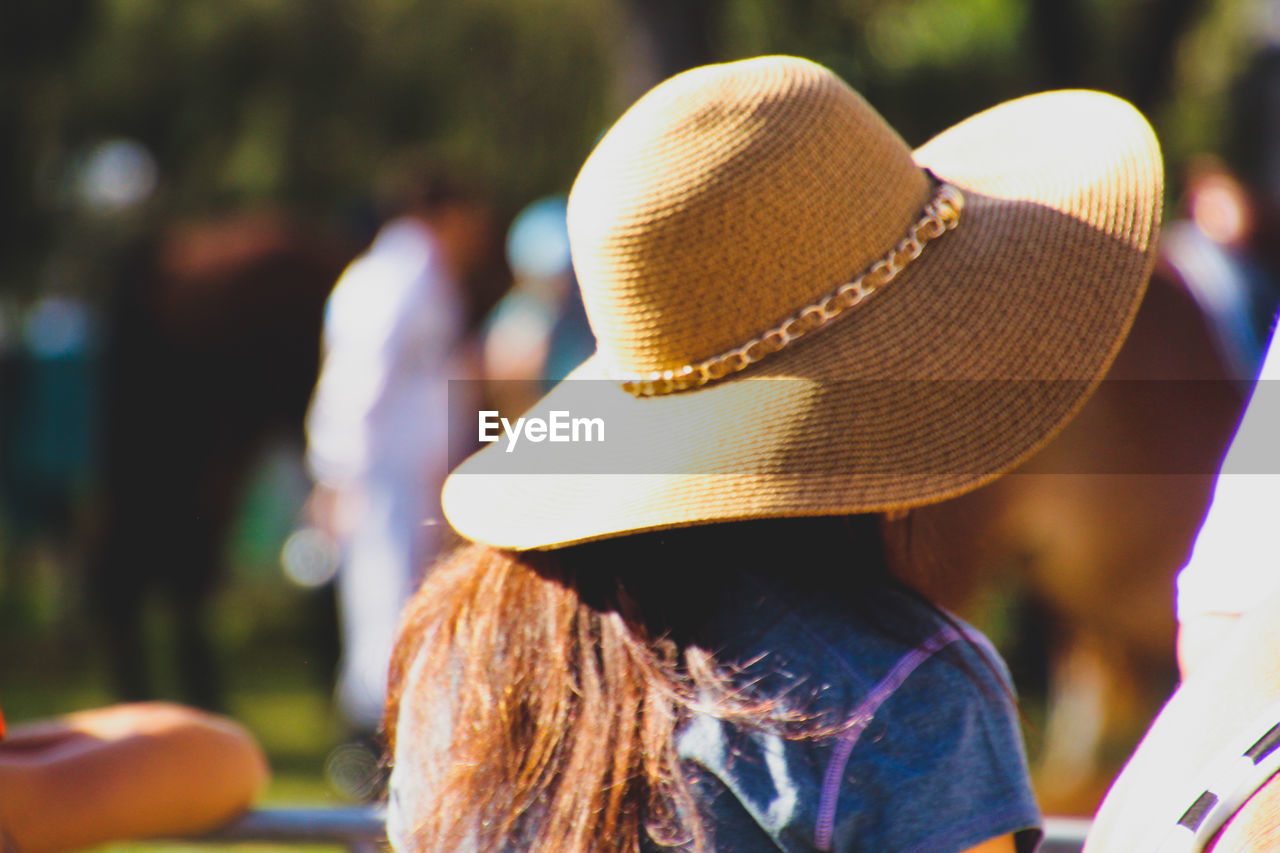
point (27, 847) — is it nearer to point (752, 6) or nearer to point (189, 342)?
point (189, 342)

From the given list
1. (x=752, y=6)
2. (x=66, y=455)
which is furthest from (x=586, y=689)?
(x=66, y=455)

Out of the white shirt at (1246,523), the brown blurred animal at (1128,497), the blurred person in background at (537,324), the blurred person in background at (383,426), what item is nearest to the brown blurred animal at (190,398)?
the blurred person in background at (537,324)

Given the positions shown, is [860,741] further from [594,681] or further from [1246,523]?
[1246,523]

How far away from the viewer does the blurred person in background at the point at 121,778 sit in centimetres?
131

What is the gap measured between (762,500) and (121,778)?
0.77 metres

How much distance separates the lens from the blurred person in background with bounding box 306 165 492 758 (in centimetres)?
455

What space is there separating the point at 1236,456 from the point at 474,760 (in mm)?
685

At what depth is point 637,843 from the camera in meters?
0.94

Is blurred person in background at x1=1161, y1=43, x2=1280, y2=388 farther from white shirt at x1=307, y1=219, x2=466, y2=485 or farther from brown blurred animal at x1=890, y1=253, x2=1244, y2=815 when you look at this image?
white shirt at x1=307, y1=219, x2=466, y2=485

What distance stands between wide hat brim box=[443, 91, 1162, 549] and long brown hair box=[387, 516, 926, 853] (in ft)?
0.16

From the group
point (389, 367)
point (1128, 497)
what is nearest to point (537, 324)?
point (389, 367)

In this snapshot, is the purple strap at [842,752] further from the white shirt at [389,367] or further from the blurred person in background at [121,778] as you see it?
the white shirt at [389,367]
